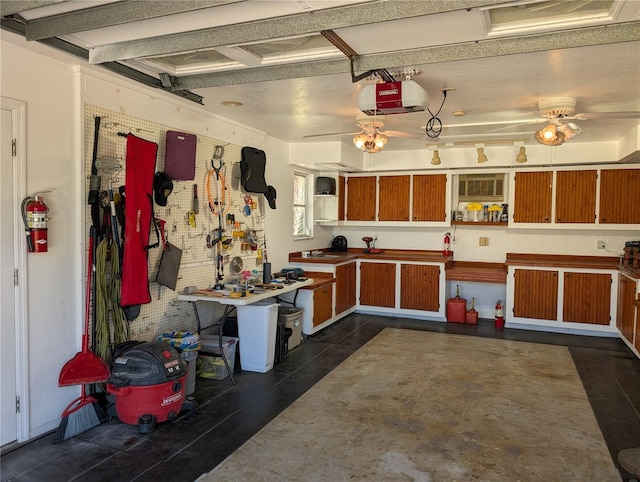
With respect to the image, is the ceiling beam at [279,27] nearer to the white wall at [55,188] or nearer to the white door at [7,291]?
the white wall at [55,188]

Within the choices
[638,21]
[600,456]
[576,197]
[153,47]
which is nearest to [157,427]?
[153,47]

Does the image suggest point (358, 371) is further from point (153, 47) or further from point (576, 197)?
point (576, 197)

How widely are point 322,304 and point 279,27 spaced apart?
409cm

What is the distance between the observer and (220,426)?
3.34m

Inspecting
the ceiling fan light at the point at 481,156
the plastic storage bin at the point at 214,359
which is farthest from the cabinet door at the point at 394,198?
the plastic storage bin at the point at 214,359

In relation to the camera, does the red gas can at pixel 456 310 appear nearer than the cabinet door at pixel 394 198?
Yes

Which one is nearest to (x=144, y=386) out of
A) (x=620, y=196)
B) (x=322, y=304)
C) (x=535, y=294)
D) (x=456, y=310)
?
(x=322, y=304)

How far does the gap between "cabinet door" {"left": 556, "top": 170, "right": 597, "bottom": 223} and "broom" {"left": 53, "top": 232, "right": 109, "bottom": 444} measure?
5842mm

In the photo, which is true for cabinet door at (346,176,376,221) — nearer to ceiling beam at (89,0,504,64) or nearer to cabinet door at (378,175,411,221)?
cabinet door at (378,175,411,221)

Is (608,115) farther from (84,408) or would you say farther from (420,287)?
(84,408)

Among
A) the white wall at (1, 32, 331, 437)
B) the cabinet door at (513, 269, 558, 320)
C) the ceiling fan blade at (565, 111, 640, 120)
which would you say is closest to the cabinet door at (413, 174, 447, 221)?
the cabinet door at (513, 269, 558, 320)

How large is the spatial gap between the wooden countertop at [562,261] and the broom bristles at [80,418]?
17.4 ft

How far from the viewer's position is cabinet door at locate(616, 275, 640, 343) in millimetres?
5184

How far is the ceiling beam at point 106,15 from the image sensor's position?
7.30ft
